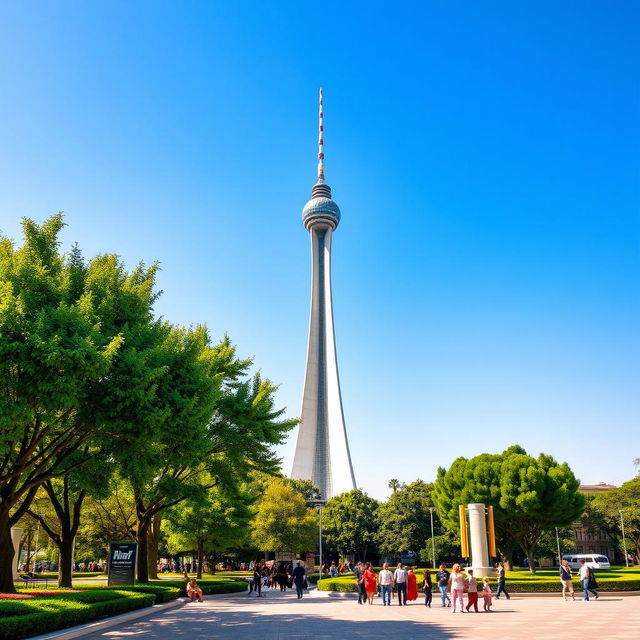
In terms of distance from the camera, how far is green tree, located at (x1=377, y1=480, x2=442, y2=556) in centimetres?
5516

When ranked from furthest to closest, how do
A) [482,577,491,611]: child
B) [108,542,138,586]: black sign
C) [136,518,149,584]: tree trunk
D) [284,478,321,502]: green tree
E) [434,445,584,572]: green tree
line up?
[284,478,321,502]: green tree → [434,445,584,572]: green tree → [136,518,149,584]: tree trunk → [108,542,138,586]: black sign → [482,577,491,611]: child

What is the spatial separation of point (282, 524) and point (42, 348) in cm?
3744

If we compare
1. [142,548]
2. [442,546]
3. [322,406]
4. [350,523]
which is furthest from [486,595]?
[322,406]

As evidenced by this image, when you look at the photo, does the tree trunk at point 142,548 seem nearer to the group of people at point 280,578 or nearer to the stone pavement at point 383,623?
the group of people at point 280,578

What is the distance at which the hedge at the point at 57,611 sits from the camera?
10.8m

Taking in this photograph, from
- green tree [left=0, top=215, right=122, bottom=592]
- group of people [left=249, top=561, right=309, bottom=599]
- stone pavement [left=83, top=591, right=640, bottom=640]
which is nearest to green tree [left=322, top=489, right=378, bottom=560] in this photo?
group of people [left=249, top=561, right=309, bottom=599]

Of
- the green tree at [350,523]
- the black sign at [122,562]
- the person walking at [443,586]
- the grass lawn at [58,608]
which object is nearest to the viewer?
the grass lawn at [58,608]

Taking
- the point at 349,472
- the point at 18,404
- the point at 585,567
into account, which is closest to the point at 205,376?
the point at 18,404

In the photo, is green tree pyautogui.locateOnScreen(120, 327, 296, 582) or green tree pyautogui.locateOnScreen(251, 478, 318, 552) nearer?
green tree pyautogui.locateOnScreen(120, 327, 296, 582)

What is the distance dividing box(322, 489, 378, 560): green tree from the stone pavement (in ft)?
125

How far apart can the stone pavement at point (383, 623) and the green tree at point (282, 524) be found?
26469mm

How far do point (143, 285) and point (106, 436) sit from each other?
4499 millimetres

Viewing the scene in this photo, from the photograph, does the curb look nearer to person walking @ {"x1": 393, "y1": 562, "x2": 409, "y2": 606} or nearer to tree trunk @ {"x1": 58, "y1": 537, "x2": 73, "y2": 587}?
tree trunk @ {"x1": 58, "y1": 537, "x2": 73, "y2": 587}

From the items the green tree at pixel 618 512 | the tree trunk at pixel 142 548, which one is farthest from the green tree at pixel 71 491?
the green tree at pixel 618 512
